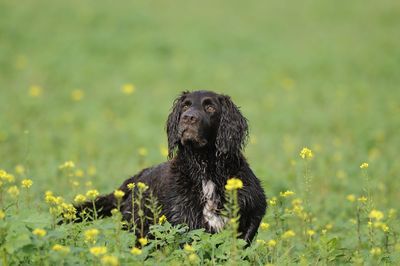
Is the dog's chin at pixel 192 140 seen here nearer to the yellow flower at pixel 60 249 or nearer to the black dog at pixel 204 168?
the black dog at pixel 204 168

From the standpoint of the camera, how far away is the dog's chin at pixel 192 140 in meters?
5.53

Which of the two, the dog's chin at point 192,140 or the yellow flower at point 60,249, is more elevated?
the dog's chin at point 192,140

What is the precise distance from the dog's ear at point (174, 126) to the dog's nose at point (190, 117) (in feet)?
0.90

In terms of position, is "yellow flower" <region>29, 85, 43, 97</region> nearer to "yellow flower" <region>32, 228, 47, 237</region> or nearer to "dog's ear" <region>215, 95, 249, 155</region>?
"dog's ear" <region>215, 95, 249, 155</region>

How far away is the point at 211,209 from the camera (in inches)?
213

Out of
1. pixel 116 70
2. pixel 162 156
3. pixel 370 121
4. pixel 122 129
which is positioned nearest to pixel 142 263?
pixel 162 156

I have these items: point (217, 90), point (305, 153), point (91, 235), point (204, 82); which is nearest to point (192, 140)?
point (305, 153)

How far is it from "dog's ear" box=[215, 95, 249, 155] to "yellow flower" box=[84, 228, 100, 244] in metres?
1.55

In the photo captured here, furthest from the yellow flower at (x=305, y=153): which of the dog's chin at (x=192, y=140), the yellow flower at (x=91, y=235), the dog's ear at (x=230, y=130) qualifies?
the yellow flower at (x=91, y=235)

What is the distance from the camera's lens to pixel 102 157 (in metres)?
10.2

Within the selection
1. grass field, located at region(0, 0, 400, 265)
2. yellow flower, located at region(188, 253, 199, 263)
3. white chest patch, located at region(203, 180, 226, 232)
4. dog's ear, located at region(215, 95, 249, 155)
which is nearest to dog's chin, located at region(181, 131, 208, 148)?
dog's ear, located at region(215, 95, 249, 155)

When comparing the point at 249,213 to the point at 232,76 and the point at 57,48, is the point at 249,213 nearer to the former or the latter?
the point at 232,76

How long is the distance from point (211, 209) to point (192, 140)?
1.97 ft

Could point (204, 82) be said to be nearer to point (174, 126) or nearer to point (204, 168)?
point (174, 126)
